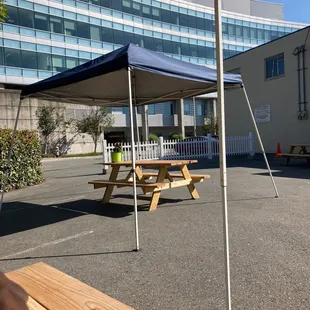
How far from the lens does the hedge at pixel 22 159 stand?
9.49 m

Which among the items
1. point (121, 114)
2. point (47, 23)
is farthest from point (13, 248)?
point (121, 114)

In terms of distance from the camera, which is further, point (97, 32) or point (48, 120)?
point (97, 32)

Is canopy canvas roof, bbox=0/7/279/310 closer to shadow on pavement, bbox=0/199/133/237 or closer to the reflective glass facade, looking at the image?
shadow on pavement, bbox=0/199/133/237

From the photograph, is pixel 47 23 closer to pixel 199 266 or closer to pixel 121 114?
pixel 121 114

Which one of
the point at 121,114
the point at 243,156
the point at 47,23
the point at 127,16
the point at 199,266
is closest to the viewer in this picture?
the point at 199,266

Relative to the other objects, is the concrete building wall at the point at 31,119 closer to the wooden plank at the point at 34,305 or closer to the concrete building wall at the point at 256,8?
the wooden plank at the point at 34,305

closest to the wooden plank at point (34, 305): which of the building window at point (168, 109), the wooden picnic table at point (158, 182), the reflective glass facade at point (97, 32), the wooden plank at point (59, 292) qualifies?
the wooden plank at point (59, 292)

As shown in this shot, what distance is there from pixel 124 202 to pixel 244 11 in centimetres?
6027

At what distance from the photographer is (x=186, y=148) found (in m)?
17.7

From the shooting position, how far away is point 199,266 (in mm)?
3529

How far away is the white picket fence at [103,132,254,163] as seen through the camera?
16.1 m

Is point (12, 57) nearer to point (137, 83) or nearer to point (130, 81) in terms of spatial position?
point (137, 83)

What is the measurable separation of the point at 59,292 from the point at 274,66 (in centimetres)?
2007

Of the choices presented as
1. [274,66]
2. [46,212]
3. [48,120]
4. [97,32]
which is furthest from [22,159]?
[97,32]
